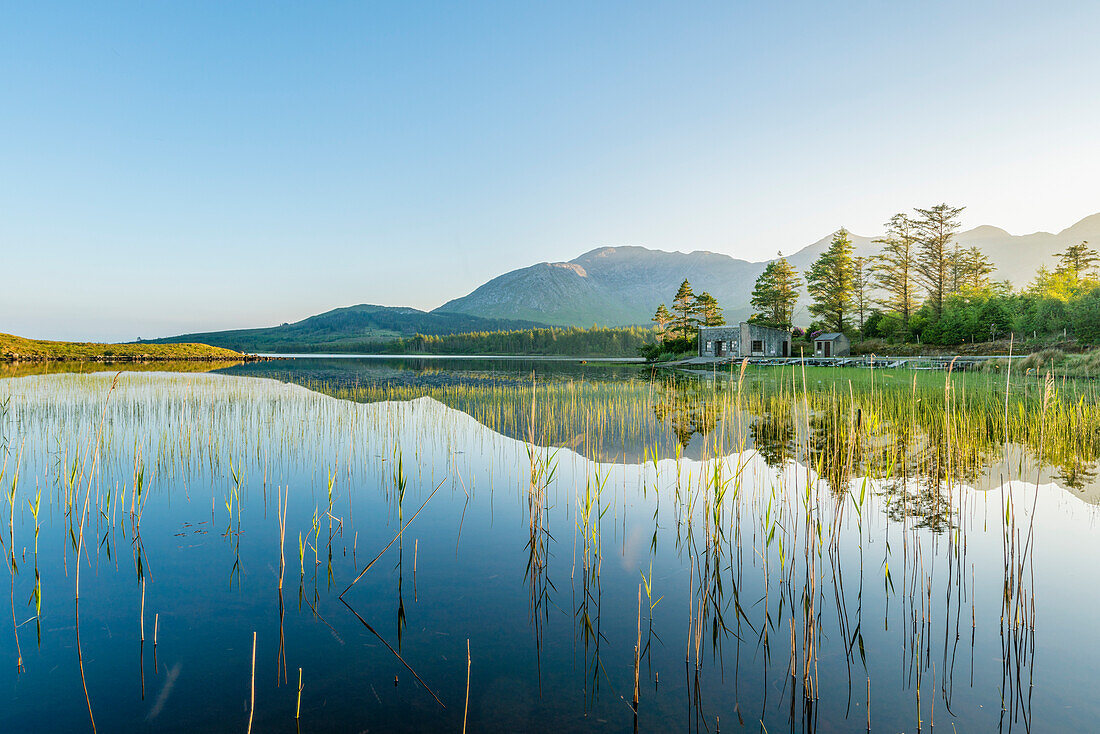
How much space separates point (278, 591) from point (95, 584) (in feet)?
6.71

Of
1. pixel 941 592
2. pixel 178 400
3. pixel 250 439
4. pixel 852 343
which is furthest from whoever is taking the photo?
pixel 852 343

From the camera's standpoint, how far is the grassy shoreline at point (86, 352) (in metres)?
56.3

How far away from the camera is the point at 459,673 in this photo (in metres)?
4.03

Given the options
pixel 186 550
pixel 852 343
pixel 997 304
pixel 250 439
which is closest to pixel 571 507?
pixel 186 550

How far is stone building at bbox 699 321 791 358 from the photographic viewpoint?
5553cm

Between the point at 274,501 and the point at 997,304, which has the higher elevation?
the point at 997,304

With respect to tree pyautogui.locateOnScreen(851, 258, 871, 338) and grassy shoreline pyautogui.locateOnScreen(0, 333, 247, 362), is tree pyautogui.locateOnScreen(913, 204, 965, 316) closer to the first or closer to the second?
tree pyautogui.locateOnScreen(851, 258, 871, 338)

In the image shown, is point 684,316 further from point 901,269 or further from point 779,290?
point 901,269

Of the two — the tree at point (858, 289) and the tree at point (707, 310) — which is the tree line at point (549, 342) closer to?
the tree at point (707, 310)

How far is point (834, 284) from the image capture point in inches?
2379

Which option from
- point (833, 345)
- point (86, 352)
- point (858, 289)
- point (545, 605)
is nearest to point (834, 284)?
point (858, 289)

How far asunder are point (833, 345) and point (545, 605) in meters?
59.1

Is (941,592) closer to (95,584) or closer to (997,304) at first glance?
(95,584)

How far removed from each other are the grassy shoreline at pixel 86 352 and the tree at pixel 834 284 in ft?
269
